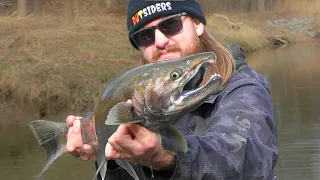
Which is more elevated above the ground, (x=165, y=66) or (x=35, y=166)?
(x=165, y=66)

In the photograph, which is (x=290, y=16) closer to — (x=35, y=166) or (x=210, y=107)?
(x=35, y=166)

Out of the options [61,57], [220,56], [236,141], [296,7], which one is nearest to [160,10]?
[220,56]

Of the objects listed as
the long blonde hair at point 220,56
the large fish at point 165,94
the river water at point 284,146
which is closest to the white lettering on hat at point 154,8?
the long blonde hair at point 220,56

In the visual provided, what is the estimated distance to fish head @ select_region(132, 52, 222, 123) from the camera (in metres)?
1.96

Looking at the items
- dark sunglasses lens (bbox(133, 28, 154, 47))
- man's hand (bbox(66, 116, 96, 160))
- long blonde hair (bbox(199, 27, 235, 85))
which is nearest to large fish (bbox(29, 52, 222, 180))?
man's hand (bbox(66, 116, 96, 160))

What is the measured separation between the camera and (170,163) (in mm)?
2152

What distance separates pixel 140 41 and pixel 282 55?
2701cm

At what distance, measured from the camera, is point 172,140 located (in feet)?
6.72

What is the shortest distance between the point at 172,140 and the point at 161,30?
1.21 meters

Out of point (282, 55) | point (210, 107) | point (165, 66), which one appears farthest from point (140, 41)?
point (282, 55)

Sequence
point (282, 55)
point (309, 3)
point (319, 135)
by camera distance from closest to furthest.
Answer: point (319, 135) < point (282, 55) < point (309, 3)

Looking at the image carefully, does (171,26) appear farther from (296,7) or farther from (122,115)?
(296,7)

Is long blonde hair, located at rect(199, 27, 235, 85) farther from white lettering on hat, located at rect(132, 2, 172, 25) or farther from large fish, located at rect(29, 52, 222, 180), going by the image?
large fish, located at rect(29, 52, 222, 180)

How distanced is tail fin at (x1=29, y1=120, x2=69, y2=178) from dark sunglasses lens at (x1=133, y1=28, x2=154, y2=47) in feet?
2.08
